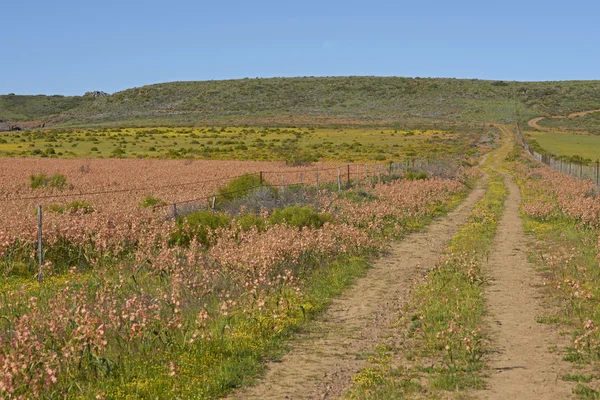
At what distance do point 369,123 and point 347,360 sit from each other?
421 ft

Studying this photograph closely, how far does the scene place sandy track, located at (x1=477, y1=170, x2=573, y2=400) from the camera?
7.73m

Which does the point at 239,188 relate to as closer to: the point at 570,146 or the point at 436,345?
the point at 436,345

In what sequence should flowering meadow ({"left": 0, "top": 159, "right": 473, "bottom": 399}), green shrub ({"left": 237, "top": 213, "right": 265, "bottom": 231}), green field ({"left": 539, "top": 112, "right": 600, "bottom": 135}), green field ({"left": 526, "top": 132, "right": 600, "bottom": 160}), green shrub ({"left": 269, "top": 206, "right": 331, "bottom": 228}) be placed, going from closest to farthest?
1. flowering meadow ({"left": 0, "top": 159, "right": 473, "bottom": 399})
2. green shrub ({"left": 237, "top": 213, "right": 265, "bottom": 231})
3. green shrub ({"left": 269, "top": 206, "right": 331, "bottom": 228})
4. green field ({"left": 526, "top": 132, "right": 600, "bottom": 160})
5. green field ({"left": 539, "top": 112, "right": 600, "bottom": 135})

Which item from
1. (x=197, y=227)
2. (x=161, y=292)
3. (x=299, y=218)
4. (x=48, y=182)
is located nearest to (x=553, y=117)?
(x=48, y=182)

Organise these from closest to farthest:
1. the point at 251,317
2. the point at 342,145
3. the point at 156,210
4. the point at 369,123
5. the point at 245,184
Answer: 1. the point at 251,317
2. the point at 156,210
3. the point at 245,184
4. the point at 342,145
5. the point at 369,123

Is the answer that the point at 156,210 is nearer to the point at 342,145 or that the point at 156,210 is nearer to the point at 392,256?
the point at 392,256

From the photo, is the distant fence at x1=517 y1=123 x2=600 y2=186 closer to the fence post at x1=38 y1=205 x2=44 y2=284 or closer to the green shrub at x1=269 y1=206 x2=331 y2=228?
the green shrub at x1=269 y1=206 x2=331 y2=228

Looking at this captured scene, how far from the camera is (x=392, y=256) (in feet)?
54.2

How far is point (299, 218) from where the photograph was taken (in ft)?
57.6

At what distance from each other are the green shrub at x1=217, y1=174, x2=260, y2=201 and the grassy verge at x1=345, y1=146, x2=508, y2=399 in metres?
11.2

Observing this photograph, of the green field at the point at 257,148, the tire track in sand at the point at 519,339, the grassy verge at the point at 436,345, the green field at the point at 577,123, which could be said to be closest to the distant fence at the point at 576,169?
the green field at the point at 257,148

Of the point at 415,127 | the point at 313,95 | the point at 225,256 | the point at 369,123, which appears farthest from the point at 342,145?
the point at 313,95

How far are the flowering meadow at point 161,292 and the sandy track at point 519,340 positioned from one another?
268cm

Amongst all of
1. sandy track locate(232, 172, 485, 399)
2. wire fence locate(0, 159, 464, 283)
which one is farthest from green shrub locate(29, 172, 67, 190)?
sandy track locate(232, 172, 485, 399)
